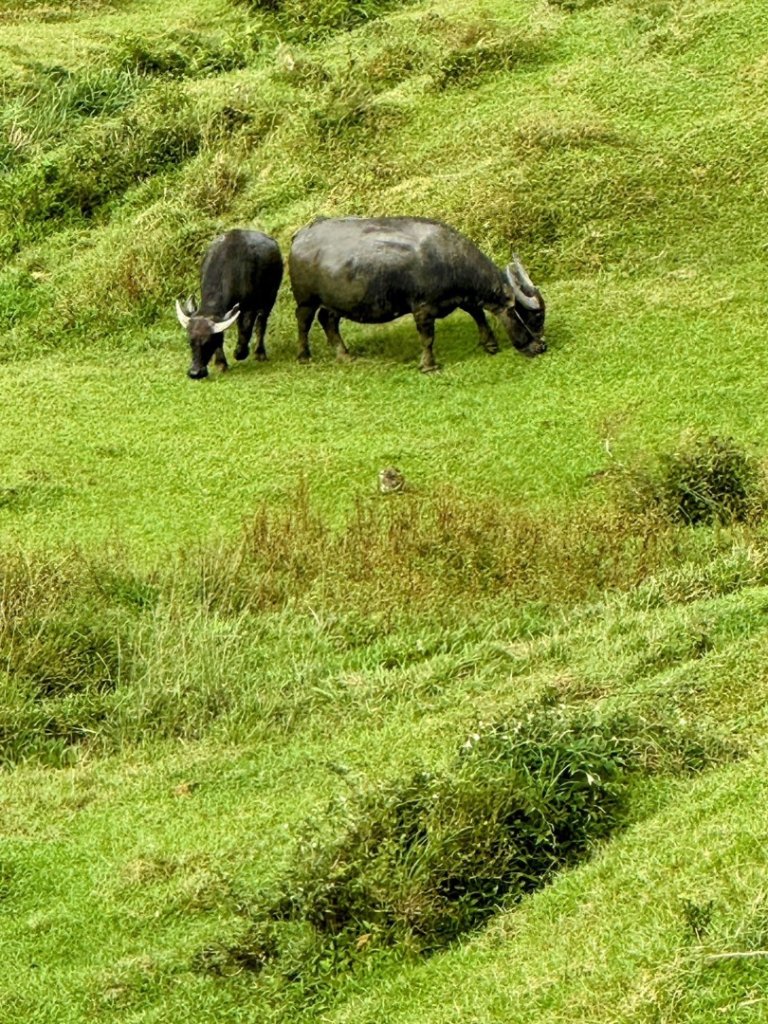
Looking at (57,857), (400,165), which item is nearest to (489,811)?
(57,857)

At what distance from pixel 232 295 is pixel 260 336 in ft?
1.52

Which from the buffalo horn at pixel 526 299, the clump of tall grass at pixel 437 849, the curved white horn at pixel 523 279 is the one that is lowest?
the buffalo horn at pixel 526 299

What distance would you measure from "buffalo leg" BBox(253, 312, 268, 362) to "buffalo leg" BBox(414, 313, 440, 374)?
155cm

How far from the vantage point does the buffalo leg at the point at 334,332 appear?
1605 cm

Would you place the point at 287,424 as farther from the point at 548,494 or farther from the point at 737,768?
the point at 737,768

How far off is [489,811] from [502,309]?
836 cm

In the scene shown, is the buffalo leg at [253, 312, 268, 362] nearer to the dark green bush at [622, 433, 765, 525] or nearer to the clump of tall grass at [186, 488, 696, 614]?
the clump of tall grass at [186, 488, 696, 614]

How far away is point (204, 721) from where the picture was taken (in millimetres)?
10438

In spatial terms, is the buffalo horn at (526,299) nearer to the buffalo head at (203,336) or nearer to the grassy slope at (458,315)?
the grassy slope at (458,315)

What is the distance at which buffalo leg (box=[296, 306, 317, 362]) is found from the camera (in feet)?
52.7

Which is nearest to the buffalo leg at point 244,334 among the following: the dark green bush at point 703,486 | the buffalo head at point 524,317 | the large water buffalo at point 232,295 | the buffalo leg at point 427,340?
the large water buffalo at point 232,295

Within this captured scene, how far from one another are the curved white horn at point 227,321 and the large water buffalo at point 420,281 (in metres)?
0.62

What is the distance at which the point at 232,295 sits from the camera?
16234 mm

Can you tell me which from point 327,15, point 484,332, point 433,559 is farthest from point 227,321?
point 327,15
